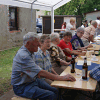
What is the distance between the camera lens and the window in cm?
1058

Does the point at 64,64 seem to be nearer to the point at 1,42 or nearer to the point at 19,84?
the point at 19,84

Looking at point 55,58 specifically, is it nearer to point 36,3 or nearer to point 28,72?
point 28,72

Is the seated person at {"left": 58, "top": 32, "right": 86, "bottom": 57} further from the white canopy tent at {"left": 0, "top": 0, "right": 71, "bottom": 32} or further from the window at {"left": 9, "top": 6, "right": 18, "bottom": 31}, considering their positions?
the window at {"left": 9, "top": 6, "right": 18, "bottom": 31}

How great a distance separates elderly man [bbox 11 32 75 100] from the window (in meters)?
8.44

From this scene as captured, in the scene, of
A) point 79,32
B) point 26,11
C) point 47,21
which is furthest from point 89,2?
point 79,32

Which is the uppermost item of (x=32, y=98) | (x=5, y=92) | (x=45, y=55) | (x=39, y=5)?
(x=39, y=5)

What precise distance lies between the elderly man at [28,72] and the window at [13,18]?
8437mm

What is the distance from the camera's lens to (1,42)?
9.58 meters

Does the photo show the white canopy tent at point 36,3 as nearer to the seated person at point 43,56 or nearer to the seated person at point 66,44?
the seated person at point 66,44

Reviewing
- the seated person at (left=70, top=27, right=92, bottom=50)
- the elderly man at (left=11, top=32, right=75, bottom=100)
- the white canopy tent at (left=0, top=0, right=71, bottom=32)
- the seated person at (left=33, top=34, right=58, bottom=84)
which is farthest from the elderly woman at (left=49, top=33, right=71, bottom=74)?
the white canopy tent at (left=0, top=0, right=71, bottom=32)

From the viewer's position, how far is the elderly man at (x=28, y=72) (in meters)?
2.36

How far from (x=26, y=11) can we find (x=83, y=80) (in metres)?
9.69

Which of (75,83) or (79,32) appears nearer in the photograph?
(75,83)

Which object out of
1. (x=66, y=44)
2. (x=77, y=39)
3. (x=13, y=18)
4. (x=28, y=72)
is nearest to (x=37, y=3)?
(x=77, y=39)
